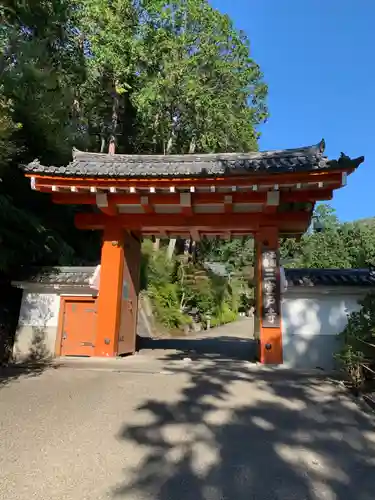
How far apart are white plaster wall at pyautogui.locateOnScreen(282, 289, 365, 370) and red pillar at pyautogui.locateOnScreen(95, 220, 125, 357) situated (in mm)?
3482

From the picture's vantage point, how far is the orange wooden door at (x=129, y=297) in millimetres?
9211

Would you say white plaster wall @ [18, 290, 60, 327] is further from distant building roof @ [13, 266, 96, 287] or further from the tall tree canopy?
the tall tree canopy

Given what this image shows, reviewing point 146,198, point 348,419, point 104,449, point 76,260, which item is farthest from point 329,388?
point 76,260

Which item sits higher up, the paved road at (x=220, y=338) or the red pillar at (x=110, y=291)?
the red pillar at (x=110, y=291)

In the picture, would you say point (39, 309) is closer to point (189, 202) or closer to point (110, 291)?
point (110, 291)

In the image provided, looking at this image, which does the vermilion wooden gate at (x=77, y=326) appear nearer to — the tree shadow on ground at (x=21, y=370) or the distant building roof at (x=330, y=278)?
the tree shadow on ground at (x=21, y=370)

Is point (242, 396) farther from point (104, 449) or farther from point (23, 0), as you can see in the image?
point (23, 0)

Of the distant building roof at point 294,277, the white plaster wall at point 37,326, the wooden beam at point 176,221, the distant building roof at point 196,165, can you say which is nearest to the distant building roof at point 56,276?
the distant building roof at point 294,277

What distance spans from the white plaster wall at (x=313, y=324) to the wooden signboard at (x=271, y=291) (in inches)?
8.5

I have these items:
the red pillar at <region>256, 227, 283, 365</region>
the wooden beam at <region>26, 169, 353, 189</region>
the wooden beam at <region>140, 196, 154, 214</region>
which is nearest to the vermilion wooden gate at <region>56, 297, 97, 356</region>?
the wooden beam at <region>140, 196, 154, 214</region>

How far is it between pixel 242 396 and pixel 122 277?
4231 millimetres

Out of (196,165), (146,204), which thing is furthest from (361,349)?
(196,165)

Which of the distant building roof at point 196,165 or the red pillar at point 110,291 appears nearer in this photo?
the distant building roof at point 196,165

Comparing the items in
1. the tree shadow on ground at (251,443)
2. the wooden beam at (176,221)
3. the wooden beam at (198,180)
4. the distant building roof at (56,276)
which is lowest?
the tree shadow on ground at (251,443)
